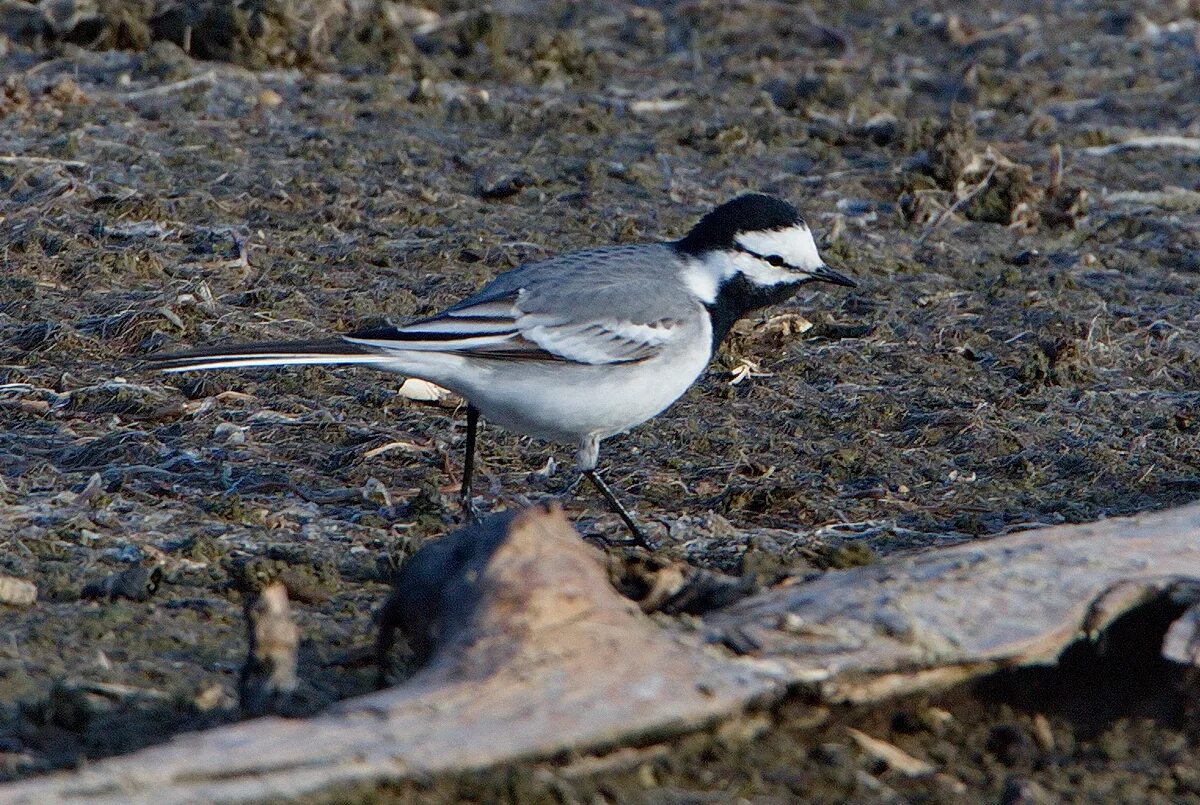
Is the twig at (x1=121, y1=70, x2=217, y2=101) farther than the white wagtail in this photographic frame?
Yes

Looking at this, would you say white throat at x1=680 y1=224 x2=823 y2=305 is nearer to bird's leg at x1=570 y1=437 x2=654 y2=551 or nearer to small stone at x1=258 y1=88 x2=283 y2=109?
bird's leg at x1=570 y1=437 x2=654 y2=551

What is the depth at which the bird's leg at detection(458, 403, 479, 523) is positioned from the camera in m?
5.87

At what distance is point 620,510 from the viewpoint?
5.89m

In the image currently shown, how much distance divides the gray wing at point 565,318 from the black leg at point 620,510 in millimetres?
433

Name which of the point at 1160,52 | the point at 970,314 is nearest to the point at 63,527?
the point at 970,314

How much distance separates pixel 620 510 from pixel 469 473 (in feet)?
1.85

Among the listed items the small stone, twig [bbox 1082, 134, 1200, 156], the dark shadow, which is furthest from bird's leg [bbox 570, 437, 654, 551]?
twig [bbox 1082, 134, 1200, 156]

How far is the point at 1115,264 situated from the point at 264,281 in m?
4.29

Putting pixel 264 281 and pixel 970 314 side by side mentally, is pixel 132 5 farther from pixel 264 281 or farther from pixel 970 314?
pixel 970 314

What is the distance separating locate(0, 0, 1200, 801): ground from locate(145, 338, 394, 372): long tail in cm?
53

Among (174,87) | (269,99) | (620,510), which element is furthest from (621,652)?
(174,87)

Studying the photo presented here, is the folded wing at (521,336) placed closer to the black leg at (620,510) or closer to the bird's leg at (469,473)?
the bird's leg at (469,473)

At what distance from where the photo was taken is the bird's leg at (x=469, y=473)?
5.87 meters

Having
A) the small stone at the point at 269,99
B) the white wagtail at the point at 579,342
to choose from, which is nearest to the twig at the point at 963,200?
the white wagtail at the point at 579,342
